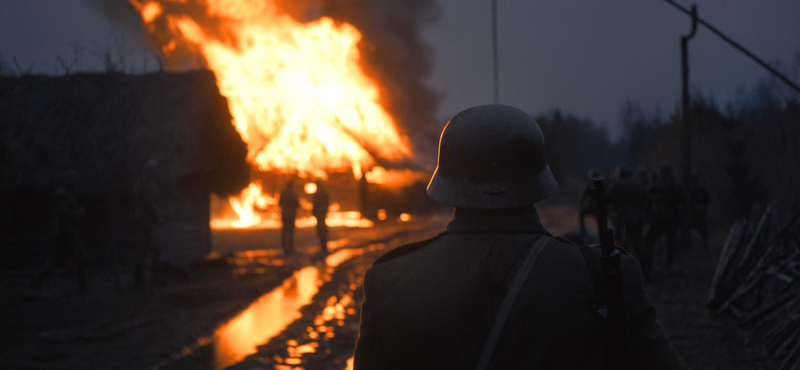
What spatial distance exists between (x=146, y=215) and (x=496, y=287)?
32.2 ft

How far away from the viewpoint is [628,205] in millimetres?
11039

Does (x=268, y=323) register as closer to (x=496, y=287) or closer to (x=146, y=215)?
(x=146, y=215)

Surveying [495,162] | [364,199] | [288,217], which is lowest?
[288,217]

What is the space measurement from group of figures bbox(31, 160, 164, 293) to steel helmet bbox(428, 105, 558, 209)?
949 cm

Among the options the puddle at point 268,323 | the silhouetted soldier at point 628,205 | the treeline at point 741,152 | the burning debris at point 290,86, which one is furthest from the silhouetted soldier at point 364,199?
the silhouetted soldier at point 628,205

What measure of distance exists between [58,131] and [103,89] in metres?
1.42

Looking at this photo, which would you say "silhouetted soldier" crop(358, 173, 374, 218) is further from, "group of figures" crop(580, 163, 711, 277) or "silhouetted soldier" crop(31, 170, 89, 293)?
"silhouetted soldier" crop(31, 170, 89, 293)

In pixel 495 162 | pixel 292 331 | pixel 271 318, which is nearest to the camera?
pixel 495 162

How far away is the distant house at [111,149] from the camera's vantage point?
13766 mm

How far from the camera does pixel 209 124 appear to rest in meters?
15.9

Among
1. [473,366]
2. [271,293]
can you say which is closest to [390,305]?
[473,366]

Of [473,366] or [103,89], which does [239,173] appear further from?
[473,366]

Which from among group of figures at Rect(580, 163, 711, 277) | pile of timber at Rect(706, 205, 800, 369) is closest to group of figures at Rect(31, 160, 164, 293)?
group of figures at Rect(580, 163, 711, 277)

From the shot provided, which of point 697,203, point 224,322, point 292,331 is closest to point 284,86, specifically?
point 697,203
